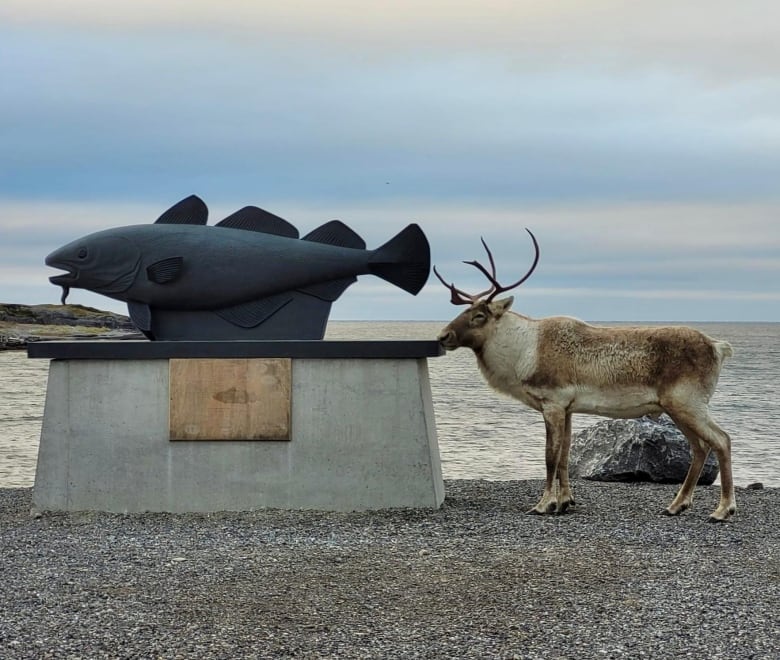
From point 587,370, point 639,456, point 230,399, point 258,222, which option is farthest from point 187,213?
point 639,456

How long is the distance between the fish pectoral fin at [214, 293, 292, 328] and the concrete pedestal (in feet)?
2.25

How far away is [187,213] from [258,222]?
73 cm

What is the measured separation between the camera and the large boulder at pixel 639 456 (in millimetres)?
13094

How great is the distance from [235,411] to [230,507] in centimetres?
88

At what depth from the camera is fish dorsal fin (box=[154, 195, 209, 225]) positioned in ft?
35.8

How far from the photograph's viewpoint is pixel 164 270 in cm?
1052

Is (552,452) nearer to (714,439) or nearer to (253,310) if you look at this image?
(714,439)

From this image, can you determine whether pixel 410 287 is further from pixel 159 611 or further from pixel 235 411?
pixel 159 611

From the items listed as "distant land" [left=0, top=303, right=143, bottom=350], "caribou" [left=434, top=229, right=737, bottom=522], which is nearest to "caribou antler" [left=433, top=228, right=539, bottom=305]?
"caribou" [left=434, top=229, right=737, bottom=522]

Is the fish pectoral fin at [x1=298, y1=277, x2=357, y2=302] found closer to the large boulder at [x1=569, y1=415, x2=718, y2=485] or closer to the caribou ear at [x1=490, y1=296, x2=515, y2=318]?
the caribou ear at [x1=490, y1=296, x2=515, y2=318]

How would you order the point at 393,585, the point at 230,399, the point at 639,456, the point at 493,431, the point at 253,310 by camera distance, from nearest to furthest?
1. the point at 393,585
2. the point at 230,399
3. the point at 253,310
4. the point at 639,456
5. the point at 493,431

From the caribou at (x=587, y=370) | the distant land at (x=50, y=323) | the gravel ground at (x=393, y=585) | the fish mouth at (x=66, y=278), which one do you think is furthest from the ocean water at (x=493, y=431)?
the distant land at (x=50, y=323)

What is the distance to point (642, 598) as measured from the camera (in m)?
6.69

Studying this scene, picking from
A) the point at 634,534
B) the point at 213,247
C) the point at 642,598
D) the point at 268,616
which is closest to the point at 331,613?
the point at 268,616
